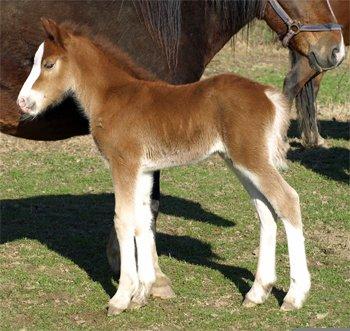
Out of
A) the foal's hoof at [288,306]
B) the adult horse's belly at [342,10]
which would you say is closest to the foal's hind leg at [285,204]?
the foal's hoof at [288,306]

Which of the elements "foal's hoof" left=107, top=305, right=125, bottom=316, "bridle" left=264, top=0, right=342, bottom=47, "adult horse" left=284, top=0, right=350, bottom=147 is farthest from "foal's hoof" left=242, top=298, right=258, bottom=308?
"adult horse" left=284, top=0, right=350, bottom=147

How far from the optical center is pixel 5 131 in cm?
625

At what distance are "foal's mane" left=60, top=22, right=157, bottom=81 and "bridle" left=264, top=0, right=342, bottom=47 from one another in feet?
3.33

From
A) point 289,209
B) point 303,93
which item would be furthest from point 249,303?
point 303,93

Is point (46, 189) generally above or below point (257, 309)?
below

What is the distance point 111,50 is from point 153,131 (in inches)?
25.6

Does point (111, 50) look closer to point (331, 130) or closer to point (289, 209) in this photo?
point (289, 209)

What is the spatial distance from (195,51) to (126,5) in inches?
21.1

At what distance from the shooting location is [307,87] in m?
9.98

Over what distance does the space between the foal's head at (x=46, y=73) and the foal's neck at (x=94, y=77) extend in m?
0.08

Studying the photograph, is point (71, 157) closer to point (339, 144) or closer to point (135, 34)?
point (339, 144)

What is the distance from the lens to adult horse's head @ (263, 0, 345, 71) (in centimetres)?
600

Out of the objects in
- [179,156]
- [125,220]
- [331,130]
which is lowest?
[331,130]

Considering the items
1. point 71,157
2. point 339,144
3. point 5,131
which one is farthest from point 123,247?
point 339,144
